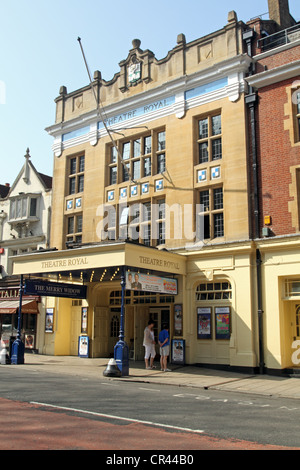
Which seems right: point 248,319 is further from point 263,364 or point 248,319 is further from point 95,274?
point 95,274

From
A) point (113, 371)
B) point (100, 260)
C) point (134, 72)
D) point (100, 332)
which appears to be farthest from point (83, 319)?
point (134, 72)

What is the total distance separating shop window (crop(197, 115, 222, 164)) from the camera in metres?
19.3

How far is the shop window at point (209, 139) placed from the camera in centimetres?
1933

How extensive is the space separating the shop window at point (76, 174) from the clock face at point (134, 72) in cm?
500

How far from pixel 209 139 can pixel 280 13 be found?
729cm

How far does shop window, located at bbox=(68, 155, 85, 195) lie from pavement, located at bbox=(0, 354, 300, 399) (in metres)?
9.29

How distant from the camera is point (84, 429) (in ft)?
22.8

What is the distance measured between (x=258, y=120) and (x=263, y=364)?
30.7 ft

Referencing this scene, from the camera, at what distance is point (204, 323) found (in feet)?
60.0

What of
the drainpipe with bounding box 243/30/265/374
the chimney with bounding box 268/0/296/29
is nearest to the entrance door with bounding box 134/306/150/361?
the drainpipe with bounding box 243/30/265/374

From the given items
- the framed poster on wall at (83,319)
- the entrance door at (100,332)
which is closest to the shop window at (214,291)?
the entrance door at (100,332)

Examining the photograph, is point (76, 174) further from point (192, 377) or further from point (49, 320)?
point (192, 377)

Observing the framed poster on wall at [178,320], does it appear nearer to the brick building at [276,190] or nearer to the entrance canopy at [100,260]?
the entrance canopy at [100,260]
